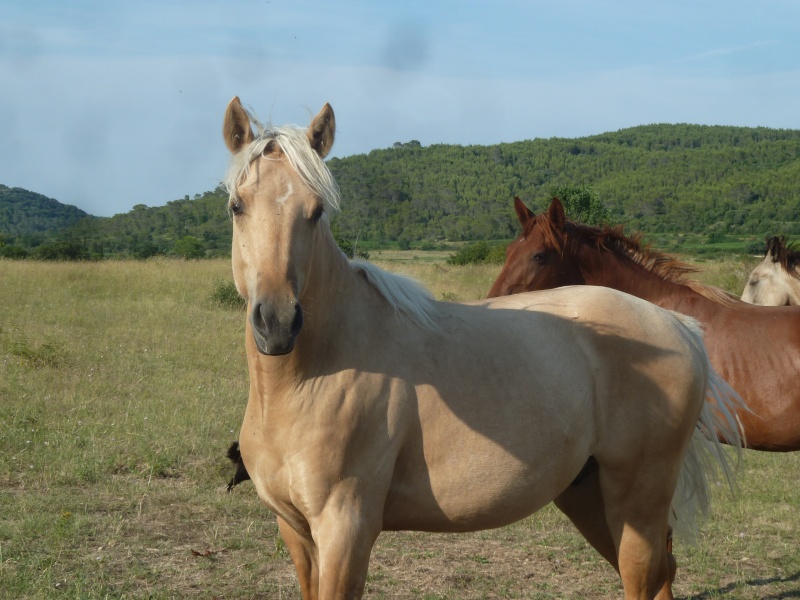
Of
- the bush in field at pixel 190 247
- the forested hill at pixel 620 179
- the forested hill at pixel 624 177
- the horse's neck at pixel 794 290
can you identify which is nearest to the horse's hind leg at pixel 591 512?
the horse's neck at pixel 794 290

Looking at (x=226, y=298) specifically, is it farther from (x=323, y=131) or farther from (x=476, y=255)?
(x=476, y=255)

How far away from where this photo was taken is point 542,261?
493 cm

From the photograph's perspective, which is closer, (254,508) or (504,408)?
(504,408)

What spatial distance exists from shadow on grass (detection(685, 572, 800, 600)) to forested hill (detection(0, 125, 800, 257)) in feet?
71.6

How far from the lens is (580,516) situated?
341cm

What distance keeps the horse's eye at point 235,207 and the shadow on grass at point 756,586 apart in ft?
10.3

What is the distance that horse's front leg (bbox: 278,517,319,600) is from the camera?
8.83 feet

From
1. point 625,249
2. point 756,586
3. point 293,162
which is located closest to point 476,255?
point 625,249

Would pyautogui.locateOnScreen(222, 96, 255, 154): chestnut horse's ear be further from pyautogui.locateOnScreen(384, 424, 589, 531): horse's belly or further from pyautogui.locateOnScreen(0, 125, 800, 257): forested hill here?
pyautogui.locateOnScreen(0, 125, 800, 257): forested hill

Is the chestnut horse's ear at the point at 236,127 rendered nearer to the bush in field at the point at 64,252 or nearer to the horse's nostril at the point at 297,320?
the horse's nostril at the point at 297,320

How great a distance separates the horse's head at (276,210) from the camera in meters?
2.21

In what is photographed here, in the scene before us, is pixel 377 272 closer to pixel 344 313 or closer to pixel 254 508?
pixel 344 313

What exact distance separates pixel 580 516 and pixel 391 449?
4.22 ft

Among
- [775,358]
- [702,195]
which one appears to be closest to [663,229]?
[702,195]
